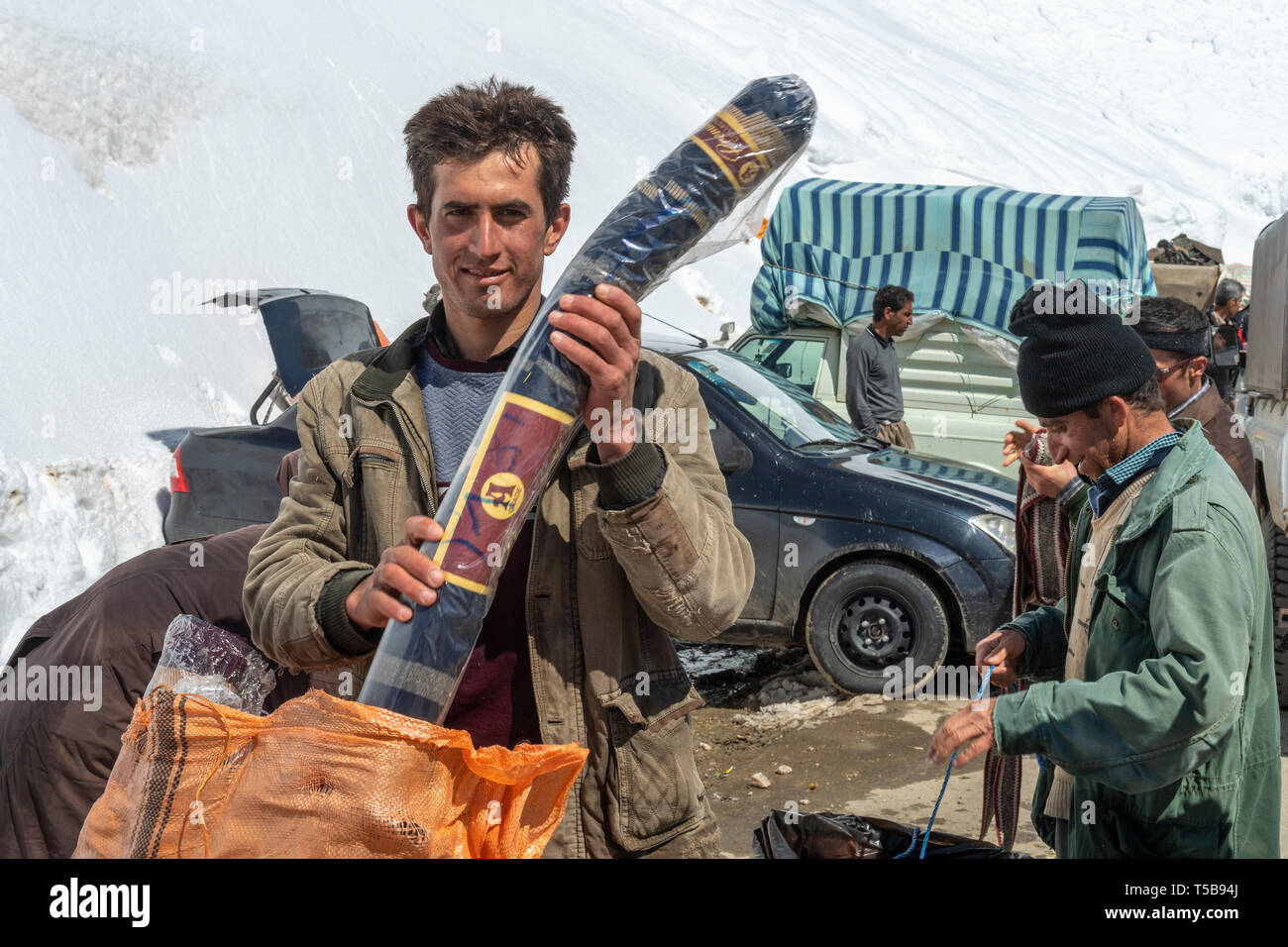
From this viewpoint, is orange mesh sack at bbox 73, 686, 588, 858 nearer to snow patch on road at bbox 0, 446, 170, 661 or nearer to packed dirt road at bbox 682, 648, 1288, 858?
packed dirt road at bbox 682, 648, 1288, 858

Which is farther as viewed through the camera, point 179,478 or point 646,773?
point 179,478

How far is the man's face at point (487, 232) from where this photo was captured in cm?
184

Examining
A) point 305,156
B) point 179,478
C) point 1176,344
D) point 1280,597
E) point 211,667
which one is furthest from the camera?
point 305,156

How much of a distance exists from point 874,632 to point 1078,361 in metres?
4.24

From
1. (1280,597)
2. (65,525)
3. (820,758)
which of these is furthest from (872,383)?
(65,525)

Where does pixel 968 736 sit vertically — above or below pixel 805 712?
above

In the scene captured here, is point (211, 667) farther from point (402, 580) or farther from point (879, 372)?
point (879, 372)

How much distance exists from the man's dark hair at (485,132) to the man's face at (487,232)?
16mm

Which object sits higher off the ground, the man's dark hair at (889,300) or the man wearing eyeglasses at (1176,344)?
the man's dark hair at (889,300)

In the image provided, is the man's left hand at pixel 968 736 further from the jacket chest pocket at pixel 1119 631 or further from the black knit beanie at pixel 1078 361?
the black knit beanie at pixel 1078 361

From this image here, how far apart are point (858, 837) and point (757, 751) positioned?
3.70 m

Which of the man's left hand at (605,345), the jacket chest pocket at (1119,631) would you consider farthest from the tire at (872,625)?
the man's left hand at (605,345)

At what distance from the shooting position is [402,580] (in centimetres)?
165

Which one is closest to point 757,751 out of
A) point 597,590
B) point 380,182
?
point 597,590
